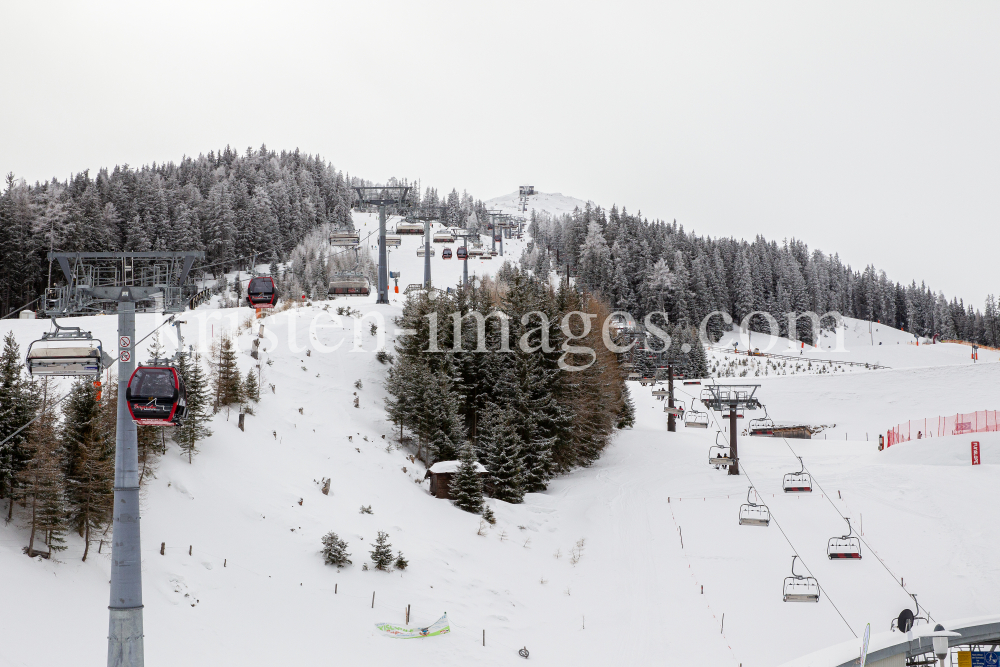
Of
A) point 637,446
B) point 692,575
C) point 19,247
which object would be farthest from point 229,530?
point 19,247

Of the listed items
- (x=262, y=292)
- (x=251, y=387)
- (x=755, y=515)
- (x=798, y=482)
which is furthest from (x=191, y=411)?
(x=798, y=482)

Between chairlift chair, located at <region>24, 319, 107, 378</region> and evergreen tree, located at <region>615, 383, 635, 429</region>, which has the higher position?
chairlift chair, located at <region>24, 319, 107, 378</region>

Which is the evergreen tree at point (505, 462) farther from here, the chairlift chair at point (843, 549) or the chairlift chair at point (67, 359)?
the chairlift chair at point (67, 359)

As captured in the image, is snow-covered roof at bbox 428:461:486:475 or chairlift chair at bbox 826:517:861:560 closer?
chairlift chair at bbox 826:517:861:560

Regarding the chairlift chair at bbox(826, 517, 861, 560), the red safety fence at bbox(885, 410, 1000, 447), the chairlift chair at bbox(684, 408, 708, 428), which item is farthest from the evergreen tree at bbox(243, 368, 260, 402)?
the red safety fence at bbox(885, 410, 1000, 447)

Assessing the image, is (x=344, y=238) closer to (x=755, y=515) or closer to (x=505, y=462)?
(x=505, y=462)

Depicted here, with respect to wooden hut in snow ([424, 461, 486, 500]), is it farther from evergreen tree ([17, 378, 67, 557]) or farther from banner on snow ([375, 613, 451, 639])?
evergreen tree ([17, 378, 67, 557])

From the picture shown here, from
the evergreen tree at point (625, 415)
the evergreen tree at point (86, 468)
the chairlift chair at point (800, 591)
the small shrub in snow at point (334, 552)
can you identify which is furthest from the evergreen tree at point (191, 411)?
the evergreen tree at point (625, 415)
